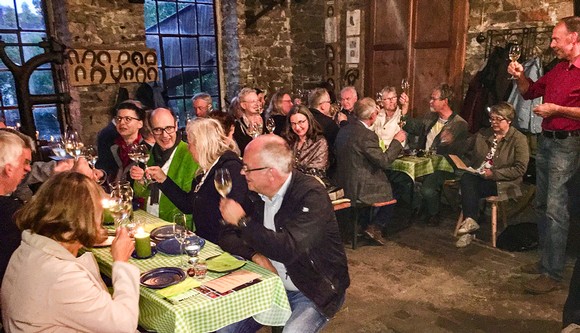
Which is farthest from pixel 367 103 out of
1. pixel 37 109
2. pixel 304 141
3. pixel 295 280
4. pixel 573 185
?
pixel 37 109

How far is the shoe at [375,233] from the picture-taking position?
4.98m

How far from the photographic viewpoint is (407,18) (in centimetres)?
698

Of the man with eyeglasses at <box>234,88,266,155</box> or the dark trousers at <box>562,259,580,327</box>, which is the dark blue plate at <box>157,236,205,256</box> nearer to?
the dark trousers at <box>562,259,580,327</box>

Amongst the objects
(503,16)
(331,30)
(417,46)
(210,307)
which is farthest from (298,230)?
(331,30)

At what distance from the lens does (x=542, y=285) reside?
3846mm

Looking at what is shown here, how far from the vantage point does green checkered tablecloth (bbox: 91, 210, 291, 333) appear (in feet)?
6.48

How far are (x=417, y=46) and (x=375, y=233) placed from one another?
3.24 m

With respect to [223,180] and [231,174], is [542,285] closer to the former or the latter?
[231,174]

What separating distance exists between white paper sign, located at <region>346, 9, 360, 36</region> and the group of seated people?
6.74ft

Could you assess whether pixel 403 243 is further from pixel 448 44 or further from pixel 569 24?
pixel 448 44

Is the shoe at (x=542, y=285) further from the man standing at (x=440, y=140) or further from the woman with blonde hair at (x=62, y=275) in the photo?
the woman with blonde hair at (x=62, y=275)

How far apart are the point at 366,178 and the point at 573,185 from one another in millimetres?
1727

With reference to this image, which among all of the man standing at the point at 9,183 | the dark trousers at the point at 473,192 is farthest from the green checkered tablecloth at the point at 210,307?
the dark trousers at the point at 473,192

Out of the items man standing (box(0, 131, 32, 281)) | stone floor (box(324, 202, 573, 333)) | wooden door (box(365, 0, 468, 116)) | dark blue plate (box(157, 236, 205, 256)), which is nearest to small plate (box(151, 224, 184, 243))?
dark blue plate (box(157, 236, 205, 256))
